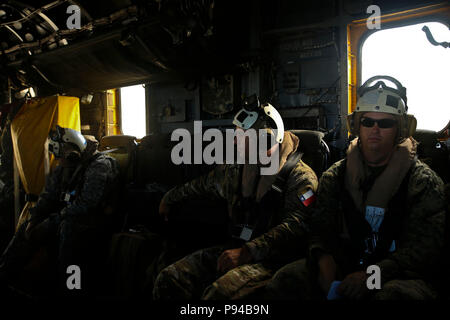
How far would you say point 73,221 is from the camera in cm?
329

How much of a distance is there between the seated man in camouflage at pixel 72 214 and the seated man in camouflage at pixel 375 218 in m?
2.22

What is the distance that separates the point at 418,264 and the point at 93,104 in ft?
27.1

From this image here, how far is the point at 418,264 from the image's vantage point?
5.38 feet

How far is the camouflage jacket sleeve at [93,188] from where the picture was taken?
331 centimetres

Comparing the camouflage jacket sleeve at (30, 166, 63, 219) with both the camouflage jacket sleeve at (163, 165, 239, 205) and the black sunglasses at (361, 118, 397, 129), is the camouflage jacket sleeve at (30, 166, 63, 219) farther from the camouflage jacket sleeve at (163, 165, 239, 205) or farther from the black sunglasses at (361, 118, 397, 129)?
the black sunglasses at (361, 118, 397, 129)

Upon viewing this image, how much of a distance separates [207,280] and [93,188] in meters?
1.73

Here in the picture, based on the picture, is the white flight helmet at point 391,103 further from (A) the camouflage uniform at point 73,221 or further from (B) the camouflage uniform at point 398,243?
(A) the camouflage uniform at point 73,221

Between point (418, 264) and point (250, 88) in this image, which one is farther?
point (250, 88)

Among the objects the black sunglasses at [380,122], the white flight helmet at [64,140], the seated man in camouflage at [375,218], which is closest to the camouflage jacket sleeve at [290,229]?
the seated man in camouflage at [375,218]

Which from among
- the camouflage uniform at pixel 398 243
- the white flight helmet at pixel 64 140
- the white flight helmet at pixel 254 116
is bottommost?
the camouflage uniform at pixel 398 243

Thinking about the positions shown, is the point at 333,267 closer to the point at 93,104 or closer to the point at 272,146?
the point at 272,146

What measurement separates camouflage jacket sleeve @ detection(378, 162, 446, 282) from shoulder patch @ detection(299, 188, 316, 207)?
584mm

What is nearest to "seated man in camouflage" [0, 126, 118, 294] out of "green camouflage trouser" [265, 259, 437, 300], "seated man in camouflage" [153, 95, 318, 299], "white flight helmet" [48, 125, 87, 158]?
"white flight helmet" [48, 125, 87, 158]

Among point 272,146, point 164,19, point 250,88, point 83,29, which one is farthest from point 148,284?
point 83,29
